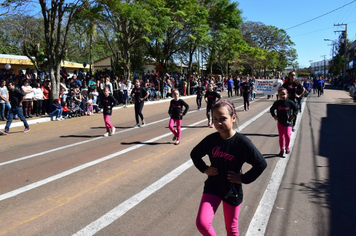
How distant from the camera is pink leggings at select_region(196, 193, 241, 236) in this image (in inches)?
107

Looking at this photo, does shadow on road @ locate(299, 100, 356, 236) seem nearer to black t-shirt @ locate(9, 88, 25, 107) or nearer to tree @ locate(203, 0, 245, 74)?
black t-shirt @ locate(9, 88, 25, 107)

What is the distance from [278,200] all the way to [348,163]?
9.86 ft

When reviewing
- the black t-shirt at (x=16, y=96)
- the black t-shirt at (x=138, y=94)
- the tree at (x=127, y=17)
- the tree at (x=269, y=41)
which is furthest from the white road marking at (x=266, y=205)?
the tree at (x=269, y=41)

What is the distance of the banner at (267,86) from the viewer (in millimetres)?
24516

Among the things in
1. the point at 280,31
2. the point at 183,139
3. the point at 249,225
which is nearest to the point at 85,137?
the point at 183,139

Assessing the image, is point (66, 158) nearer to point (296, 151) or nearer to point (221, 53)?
point (296, 151)

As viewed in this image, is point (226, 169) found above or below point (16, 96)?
below

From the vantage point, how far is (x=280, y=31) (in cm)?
6356

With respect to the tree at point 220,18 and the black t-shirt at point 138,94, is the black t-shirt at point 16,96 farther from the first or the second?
the tree at point 220,18

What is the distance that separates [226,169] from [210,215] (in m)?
0.47

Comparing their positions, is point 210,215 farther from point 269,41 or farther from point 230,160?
point 269,41

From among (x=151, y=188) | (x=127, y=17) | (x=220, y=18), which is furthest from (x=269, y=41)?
(x=151, y=188)

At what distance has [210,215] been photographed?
279 cm

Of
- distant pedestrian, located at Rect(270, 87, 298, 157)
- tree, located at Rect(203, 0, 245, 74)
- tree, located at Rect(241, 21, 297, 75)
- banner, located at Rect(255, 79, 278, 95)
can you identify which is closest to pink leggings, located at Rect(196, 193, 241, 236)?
distant pedestrian, located at Rect(270, 87, 298, 157)
